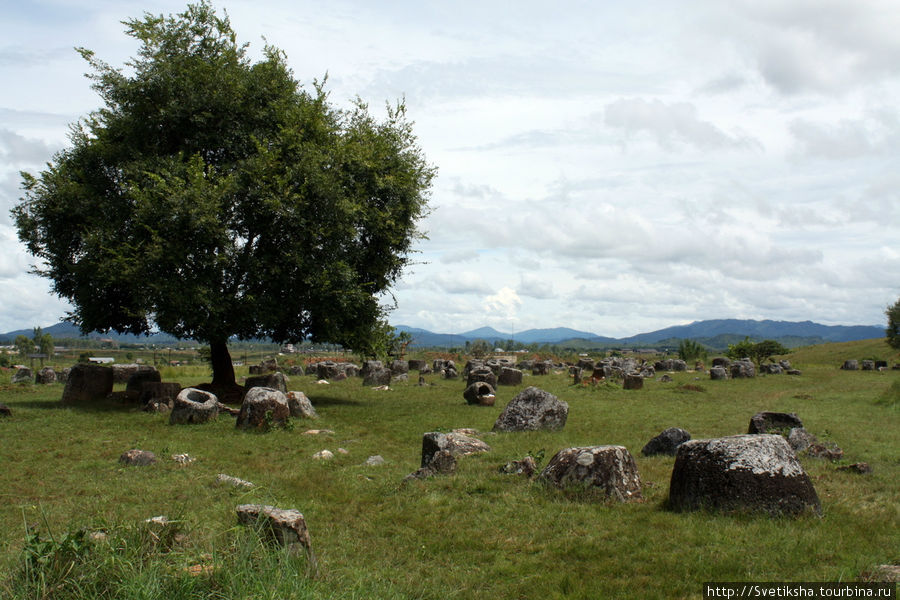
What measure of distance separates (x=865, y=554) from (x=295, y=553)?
6249 millimetres

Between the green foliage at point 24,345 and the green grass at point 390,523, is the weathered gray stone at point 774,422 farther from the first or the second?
the green foliage at point 24,345

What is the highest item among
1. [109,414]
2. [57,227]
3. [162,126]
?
[162,126]

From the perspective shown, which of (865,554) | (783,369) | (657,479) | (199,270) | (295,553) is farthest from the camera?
(783,369)

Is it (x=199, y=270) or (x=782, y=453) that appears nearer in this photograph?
(x=782, y=453)

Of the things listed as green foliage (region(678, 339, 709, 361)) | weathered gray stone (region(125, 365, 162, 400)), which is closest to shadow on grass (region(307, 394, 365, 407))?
weathered gray stone (region(125, 365, 162, 400))

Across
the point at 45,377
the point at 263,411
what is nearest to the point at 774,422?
the point at 263,411

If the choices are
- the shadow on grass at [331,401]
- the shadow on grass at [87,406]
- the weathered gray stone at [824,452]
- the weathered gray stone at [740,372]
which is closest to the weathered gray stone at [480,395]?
the shadow on grass at [331,401]

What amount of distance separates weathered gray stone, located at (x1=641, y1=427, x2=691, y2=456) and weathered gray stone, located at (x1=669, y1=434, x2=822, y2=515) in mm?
4728

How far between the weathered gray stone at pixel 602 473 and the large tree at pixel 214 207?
49.0ft

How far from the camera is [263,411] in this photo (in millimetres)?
17188

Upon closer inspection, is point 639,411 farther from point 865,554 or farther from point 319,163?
point 865,554

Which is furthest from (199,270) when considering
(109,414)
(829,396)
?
(829,396)

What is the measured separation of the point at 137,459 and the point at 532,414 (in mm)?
9834

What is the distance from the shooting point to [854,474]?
443 inches
